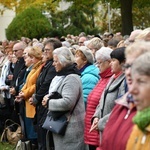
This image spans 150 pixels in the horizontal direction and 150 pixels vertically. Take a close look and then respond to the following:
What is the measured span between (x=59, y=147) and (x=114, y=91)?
1.85m

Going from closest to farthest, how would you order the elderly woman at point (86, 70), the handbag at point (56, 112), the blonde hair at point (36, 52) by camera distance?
the handbag at point (56, 112), the elderly woman at point (86, 70), the blonde hair at point (36, 52)

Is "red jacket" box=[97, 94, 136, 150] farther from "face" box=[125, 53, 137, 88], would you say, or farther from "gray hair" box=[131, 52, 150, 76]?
"gray hair" box=[131, 52, 150, 76]

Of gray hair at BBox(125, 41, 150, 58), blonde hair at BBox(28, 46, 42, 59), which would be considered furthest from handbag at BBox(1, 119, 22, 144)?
gray hair at BBox(125, 41, 150, 58)

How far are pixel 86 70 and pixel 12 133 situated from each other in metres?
3.81

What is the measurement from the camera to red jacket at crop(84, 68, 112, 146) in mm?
7230

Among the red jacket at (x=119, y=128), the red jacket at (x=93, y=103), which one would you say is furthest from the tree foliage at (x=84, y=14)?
the red jacket at (x=119, y=128)

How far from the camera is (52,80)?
8414mm

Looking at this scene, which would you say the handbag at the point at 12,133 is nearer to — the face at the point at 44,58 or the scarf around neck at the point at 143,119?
the face at the point at 44,58

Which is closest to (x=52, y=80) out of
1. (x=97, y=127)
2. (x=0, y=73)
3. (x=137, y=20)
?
(x=97, y=127)

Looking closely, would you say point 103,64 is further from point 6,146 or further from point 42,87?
point 6,146

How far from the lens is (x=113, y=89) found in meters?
6.40

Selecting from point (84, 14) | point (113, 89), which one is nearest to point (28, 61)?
point (113, 89)

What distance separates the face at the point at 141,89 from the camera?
3.83 metres

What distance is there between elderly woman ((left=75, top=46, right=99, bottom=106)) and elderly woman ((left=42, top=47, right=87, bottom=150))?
16.8 inches
